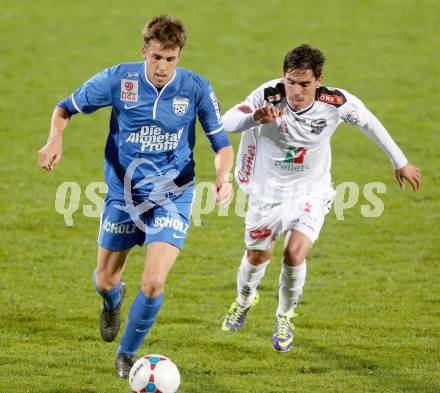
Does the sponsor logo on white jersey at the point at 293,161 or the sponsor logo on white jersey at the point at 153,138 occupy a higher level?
the sponsor logo on white jersey at the point at 153,138

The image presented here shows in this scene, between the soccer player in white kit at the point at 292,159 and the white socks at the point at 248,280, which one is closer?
the soccer player in white kit at the point at 292,159

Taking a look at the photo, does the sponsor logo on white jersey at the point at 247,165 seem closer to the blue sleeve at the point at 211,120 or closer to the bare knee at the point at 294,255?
the bare knee at the point at 294,255

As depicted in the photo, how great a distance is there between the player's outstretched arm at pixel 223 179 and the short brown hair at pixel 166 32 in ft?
3.05

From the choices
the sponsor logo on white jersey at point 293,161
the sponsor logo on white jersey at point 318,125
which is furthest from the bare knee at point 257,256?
the sponsor logo on white jersey at point 318,125

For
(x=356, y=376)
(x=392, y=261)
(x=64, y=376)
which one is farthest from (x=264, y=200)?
(x=392, y=261)

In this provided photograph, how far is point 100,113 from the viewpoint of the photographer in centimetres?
1944

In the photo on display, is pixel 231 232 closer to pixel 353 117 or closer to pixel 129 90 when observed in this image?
pixel 353 117

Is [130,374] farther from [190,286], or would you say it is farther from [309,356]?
[190,286]

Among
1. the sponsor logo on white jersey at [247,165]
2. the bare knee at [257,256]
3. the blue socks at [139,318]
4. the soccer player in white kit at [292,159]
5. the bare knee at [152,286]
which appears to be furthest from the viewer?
the bare knee at [257,256]

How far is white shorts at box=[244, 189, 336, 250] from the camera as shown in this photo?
9188 mm

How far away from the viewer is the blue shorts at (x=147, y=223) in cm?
820

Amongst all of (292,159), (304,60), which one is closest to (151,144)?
(304,60)

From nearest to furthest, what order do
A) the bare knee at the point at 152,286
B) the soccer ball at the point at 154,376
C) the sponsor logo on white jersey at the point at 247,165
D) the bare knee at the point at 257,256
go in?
the soccer ball at the point at 154,376
the bare knee at the point at 152,286
the sponsor logo on white jersey at the point at 247,165
the bare knee at the point at 257,256

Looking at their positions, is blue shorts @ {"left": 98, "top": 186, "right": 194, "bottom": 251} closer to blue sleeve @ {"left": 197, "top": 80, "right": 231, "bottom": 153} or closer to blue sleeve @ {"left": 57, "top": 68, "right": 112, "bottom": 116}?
blue sleeve @ {"left": 197, "top": 80, "right": 231, "bottom": 153}
